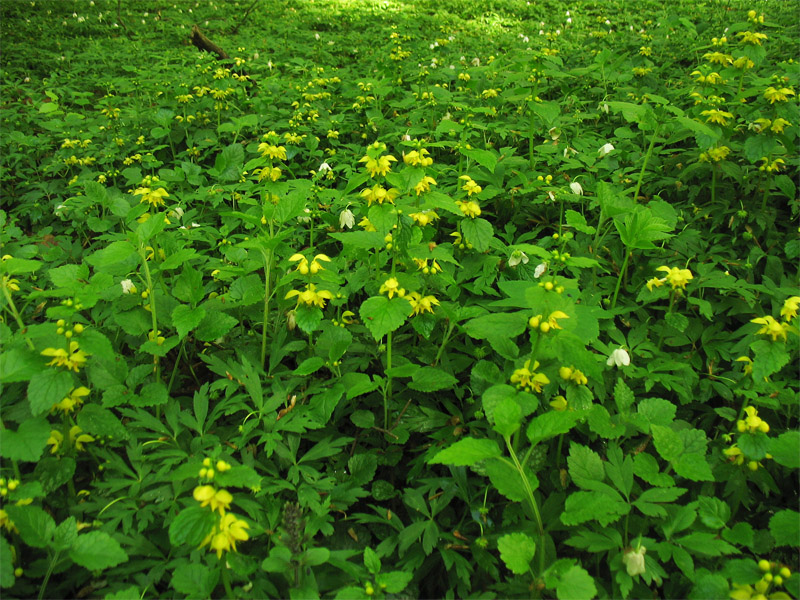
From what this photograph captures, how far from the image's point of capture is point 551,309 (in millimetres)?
1601

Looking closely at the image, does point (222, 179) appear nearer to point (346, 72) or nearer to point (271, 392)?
point (271, 392)

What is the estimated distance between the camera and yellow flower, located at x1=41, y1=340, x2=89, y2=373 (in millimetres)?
1592

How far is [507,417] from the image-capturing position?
1.52m

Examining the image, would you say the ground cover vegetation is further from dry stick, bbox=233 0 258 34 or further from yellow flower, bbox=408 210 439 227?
dry stick, bbox=233 0 258 34

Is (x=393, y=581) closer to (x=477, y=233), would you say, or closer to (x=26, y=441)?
(x=26, y=441)

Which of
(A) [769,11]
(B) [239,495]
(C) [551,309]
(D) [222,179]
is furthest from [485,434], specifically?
(A) [769,11]

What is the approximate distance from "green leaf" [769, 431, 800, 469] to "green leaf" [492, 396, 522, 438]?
0.88 metres

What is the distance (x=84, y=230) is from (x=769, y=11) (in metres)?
8.24

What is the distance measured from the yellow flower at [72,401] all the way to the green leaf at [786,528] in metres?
2.32

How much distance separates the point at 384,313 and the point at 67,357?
1.09 m

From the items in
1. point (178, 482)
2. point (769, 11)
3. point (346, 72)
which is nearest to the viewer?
point (178, 482)

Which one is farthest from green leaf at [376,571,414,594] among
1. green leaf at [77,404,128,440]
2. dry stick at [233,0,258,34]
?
dry stick at [233,0,258,34]

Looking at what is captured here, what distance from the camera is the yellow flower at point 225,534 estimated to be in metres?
1.32

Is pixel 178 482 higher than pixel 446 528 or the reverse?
higher
